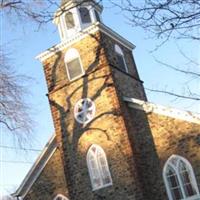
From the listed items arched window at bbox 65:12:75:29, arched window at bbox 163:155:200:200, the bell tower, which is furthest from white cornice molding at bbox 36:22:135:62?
arched window at bbox 163:155:200:200

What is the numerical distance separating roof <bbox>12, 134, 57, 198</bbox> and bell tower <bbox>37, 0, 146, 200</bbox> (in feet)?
3.51

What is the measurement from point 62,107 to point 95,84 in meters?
2.03

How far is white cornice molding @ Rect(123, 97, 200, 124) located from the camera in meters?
17.8

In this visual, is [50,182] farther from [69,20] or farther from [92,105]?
[69,20]

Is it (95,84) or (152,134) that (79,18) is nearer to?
(95,84)

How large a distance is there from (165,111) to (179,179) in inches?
112

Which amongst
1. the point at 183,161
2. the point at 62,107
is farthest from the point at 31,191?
the point at 183,161

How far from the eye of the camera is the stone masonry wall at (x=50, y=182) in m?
20.8

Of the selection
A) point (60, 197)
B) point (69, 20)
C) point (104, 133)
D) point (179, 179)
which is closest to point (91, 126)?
point (104, 133)

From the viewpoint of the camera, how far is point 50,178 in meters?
21.2

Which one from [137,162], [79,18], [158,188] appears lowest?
[158,188]

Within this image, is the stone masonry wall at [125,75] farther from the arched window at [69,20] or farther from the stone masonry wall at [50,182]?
the stone masonry wall at [50,182]

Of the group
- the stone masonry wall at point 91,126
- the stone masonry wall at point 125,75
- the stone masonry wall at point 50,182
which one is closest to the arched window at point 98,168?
the stone masonry wall at point 91,126

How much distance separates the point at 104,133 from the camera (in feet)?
63.8
